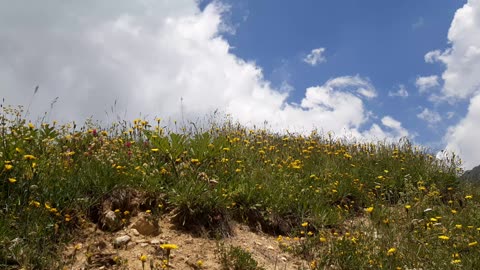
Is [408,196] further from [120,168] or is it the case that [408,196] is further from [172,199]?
[120,168]

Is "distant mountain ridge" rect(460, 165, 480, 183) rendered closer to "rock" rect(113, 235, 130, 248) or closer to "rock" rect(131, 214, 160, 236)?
"rock" rect(131, 214, 160, 236)

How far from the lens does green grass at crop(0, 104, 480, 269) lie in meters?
3.97

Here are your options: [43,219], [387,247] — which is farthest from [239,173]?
[43,219]

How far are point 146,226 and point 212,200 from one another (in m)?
0.74

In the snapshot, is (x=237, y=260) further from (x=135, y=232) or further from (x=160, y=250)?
(x=135, y=232)

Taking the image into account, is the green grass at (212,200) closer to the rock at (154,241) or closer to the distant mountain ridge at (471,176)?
the rock at (154,241)

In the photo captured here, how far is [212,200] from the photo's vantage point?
4.57 meters

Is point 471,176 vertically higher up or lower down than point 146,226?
higher up

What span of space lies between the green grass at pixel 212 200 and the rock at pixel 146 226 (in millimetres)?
145

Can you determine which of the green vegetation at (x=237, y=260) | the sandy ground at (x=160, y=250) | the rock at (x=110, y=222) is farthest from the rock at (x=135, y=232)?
the green vegetation at (x=237, y=260)

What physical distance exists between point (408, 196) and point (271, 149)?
90.9 inches

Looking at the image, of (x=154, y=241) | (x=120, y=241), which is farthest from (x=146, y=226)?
(x=120, y=241)

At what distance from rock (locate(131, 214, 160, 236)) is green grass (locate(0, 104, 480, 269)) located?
0.14m

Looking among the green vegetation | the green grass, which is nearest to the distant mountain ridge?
the green grass
